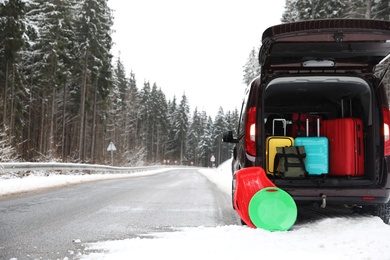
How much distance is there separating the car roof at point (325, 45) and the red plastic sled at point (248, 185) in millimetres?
1402

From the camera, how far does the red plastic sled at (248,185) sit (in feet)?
14.5

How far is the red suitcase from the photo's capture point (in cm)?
516

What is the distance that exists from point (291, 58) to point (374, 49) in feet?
3.31

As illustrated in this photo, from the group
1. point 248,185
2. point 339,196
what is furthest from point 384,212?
point 248,185

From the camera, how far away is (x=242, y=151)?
16.7ft

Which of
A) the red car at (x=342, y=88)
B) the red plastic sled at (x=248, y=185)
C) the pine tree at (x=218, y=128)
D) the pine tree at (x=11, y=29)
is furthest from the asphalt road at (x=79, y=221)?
the pine tree at (x=218, y=128)

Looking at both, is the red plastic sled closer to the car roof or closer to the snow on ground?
the snow on ground

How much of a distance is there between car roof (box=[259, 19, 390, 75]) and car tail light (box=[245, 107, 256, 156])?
0.64 metres

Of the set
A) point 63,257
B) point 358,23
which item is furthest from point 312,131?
point 63,257

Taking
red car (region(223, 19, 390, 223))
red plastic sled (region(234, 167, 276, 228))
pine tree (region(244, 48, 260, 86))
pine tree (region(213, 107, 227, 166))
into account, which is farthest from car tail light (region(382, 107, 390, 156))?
pine tree (region(213, 107, 227, 166))

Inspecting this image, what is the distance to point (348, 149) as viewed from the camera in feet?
17.0

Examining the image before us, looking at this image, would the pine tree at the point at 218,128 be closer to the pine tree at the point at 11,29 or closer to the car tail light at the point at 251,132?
the pine tree at the point at 11,29

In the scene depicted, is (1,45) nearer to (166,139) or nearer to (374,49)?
(374,49)

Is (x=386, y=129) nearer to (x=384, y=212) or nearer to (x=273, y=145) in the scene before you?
(x=384, y=212)
